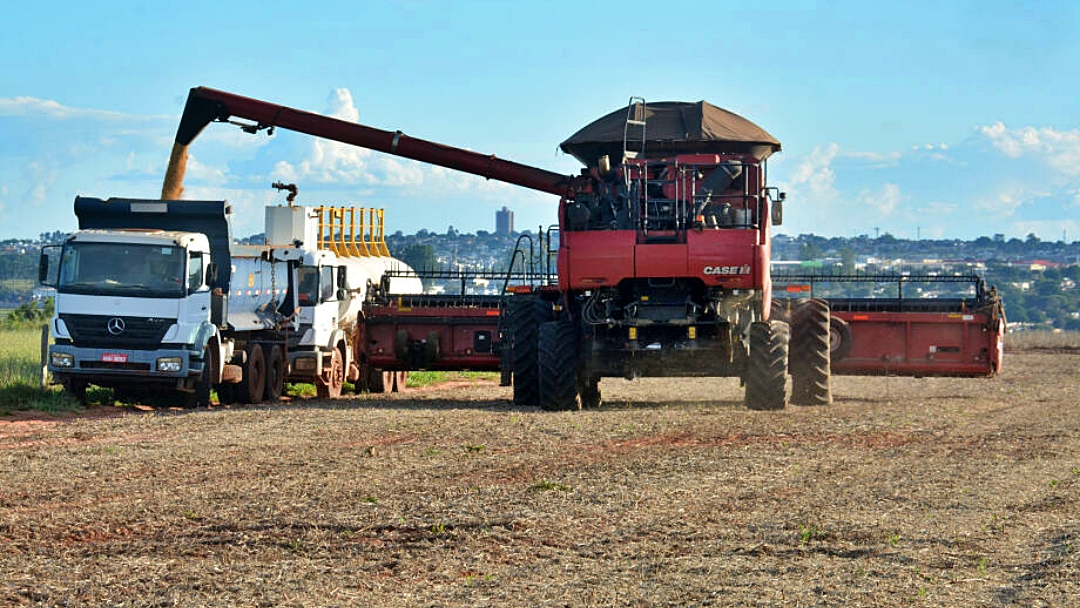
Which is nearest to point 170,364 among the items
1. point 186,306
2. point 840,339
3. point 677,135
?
point 186,306

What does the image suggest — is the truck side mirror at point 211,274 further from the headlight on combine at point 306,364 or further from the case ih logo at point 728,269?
the case ih logo at point 728,269

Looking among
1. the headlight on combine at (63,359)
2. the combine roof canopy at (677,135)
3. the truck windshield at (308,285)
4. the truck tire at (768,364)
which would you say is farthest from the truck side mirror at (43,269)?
the truck tire at (768,364)

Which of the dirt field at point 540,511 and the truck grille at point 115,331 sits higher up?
the truck grille at point 115,331

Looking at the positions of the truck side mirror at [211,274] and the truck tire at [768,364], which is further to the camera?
the truck side mirror at [211,274]

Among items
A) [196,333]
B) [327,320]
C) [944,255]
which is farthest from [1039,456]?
[944,255]

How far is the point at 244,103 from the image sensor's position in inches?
1200

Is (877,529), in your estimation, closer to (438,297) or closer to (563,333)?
(563,333)

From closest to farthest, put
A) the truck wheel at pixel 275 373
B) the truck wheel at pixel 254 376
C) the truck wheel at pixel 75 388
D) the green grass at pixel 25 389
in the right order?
the green grass at pixel 25 389
the truck wheel at pixel 75 388
the truck wheel at pixel 254 376
the truck wheel at pixel 275 373

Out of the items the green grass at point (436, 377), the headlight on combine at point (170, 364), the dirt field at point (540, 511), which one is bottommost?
the green grass at point (436, 377)

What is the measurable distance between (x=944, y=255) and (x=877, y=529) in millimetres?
146454

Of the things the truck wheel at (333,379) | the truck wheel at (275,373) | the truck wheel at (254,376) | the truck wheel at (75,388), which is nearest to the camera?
the truck wheel at (75,388)

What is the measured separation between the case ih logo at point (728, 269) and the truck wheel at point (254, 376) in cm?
941

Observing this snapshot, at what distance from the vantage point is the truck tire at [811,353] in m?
25.5

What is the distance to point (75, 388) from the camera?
25359 millimetres
